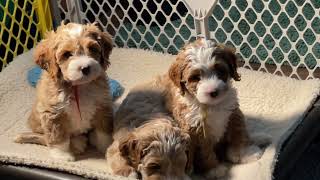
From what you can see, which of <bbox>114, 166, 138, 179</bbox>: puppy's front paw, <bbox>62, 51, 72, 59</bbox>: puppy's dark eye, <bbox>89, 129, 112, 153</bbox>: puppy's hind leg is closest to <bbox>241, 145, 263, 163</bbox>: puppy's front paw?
<bbox>114, 166, 138, 179</bbox>: puppy's front paw

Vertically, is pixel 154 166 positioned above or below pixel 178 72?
below

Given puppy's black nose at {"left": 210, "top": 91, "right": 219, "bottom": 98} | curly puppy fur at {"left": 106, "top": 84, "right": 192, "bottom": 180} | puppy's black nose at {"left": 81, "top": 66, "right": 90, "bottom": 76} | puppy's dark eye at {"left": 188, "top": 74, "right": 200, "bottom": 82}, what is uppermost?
puppy's black nose at {"left": 81, "top": 66, "right": 90, "bottom": 76}

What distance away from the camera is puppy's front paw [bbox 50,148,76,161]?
133 inches

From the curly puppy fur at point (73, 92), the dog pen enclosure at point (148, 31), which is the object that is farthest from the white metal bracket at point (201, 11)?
the curly puppy fur at point (73, 92)

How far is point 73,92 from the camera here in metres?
3.25

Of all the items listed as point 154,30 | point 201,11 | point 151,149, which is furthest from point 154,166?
point 154,30

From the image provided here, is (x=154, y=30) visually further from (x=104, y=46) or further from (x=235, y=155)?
(x=235, y=155)

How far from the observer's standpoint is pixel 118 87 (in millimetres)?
4027

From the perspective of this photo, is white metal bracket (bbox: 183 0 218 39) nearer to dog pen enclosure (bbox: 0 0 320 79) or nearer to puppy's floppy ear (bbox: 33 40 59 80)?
dog pen enclosure (bbox: 0 0 320 79)

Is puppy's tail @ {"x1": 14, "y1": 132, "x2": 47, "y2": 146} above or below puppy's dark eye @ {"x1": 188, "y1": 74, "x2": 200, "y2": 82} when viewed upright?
below

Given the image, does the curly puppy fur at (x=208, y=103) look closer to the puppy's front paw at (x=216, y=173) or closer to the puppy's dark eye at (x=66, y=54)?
the puppy's front paw at (x=216, y=173)

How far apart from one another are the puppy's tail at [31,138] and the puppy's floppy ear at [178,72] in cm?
96

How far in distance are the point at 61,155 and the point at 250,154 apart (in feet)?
3.32

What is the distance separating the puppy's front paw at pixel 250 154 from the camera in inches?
125
